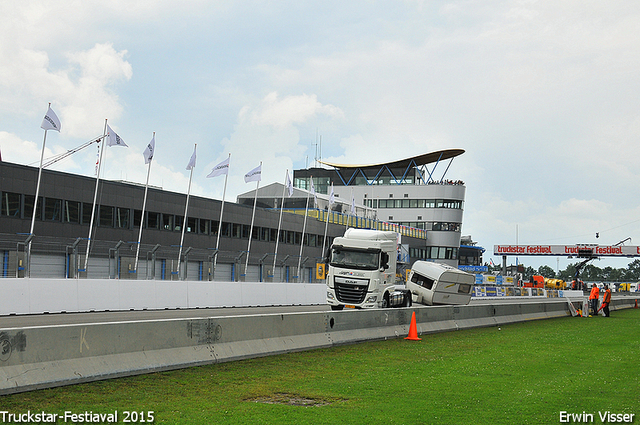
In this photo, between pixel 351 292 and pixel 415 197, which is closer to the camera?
pixel 351 292

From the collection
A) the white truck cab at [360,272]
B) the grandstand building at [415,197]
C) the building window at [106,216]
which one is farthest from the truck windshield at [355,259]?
the grandstand building at [415,197]

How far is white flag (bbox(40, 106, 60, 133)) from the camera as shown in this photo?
29922mm

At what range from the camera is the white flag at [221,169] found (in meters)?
42.6

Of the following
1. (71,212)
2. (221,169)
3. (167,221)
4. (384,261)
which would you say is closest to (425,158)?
(167,221)

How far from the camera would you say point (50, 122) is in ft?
98.8

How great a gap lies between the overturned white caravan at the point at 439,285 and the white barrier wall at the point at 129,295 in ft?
21.3

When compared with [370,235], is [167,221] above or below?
above

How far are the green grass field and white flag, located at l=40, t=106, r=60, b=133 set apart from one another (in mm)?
20916

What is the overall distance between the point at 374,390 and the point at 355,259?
1872cm

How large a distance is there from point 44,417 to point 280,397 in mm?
2957

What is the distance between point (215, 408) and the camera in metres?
7.92

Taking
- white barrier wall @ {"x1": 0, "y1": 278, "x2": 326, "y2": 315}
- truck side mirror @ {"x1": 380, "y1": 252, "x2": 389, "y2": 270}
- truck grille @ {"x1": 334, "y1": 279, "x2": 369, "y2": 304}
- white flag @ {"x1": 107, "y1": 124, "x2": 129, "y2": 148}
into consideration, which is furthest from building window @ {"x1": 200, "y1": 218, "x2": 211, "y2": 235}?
truck side mirror @ {"x1": 380, "y1": 252, "x2": 389, "y2": 270}

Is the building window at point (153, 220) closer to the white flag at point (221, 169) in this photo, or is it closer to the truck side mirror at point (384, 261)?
the white flag at point (221, 169)

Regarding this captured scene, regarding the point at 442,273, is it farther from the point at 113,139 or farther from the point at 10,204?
the point at 10,204
